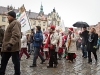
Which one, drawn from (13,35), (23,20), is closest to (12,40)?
(13,35)

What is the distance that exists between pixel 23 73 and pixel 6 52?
155cm

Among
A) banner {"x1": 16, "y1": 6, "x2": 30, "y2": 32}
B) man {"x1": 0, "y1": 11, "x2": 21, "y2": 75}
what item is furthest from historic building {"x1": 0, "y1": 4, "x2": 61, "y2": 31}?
man {"x1": 0, "y1": 11, "x2": 21, "y2": 75}

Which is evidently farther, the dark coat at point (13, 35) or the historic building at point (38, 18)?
the historic building at point (38, 18)

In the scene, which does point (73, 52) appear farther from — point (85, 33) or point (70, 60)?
point (85, 33)

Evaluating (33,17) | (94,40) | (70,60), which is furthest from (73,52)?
(33,17)

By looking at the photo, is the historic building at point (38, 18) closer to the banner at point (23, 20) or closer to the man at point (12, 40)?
the banner at point (23, 20)

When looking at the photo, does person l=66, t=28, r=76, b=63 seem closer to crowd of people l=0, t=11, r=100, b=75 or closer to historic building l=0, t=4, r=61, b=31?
crowd of people l=0, t=11, r=100, b=75

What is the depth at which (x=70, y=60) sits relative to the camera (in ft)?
32.2

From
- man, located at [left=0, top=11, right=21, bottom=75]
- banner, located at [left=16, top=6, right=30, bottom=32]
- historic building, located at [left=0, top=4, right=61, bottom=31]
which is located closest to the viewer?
man, located at [left=0, top=11, right=21, bottom=75]

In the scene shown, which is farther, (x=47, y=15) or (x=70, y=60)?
(x=47, y=15)

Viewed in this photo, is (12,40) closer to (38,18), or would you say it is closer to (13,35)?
(13,35)

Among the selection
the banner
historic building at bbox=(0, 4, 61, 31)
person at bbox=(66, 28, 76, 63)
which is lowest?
person at bbox=(66, 28, 76, 63)

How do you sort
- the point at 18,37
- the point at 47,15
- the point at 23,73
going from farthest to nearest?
the point at 47,15 → the point at 23,73 → the point at 18,37

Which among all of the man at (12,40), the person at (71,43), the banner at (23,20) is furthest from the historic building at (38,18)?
the man at (12,40)
